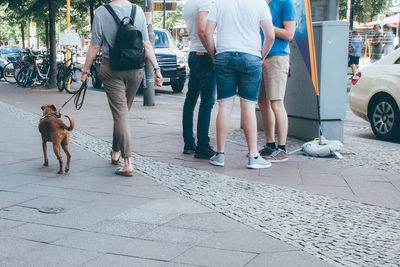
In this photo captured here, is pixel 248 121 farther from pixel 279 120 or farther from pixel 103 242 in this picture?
pixel 103 242

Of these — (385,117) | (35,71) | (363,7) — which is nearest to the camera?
(385,117)

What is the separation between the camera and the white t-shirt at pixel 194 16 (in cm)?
581

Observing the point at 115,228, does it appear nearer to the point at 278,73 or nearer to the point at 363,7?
the point at 278,73

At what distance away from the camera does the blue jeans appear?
19.8 feet

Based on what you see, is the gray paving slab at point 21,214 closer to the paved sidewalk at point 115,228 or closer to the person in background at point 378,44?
the paved sidewalk at point 115,228

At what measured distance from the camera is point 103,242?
3.54 metres

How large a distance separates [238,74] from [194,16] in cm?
85

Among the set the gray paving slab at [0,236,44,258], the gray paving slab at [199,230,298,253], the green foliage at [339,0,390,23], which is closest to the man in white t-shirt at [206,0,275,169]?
the gray paving slab at [199,230,298,253]

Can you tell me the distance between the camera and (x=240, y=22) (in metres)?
5.59

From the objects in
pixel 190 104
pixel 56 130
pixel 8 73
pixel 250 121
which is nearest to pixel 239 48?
pixel 250 121

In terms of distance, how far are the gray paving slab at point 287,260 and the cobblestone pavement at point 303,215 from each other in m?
0.09

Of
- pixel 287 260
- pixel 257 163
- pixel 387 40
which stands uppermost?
pixel 387 40

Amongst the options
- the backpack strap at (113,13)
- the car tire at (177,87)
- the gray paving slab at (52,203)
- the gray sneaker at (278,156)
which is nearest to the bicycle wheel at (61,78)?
the car tire at (177,87)

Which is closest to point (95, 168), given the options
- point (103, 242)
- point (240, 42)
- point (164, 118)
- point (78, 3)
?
point (240, 42)
